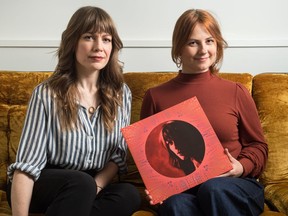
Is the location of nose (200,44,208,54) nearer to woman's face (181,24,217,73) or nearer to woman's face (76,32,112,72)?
woman's face (181,24,217,73)

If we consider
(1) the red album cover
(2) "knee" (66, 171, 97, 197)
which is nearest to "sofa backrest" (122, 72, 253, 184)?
(1) the red album cover

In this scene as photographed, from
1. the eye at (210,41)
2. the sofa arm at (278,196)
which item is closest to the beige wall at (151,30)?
the eye at (210,41)

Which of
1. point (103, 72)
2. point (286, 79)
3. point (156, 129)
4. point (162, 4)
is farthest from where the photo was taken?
point (162, 4)

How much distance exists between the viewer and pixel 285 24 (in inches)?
75.2

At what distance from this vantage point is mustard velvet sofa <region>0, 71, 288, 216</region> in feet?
5.01

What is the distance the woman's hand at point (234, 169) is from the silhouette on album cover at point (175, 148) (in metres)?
0.09

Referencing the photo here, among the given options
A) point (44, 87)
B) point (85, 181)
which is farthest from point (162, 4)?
point (85, 181)

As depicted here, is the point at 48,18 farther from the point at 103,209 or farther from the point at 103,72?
the point at 103,209

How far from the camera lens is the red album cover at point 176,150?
3.85ft

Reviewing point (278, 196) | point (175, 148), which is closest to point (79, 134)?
point (175, 148)

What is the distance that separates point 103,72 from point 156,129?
1.16 ft

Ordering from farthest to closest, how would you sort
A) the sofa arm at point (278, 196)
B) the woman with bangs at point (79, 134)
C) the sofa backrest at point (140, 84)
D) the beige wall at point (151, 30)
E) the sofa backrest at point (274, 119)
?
the beige wall at point (151, 30) < the sofa backrest at point (140, 84) < the sofa backrest at point (274, 119) < the sofa arm at point (278, 196) < the woman with bangs at point (79, 134)

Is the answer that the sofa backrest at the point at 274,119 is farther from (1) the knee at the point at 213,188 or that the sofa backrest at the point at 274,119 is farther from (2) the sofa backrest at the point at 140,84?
(1) the knee at the point at 213,188

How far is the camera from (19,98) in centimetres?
166
